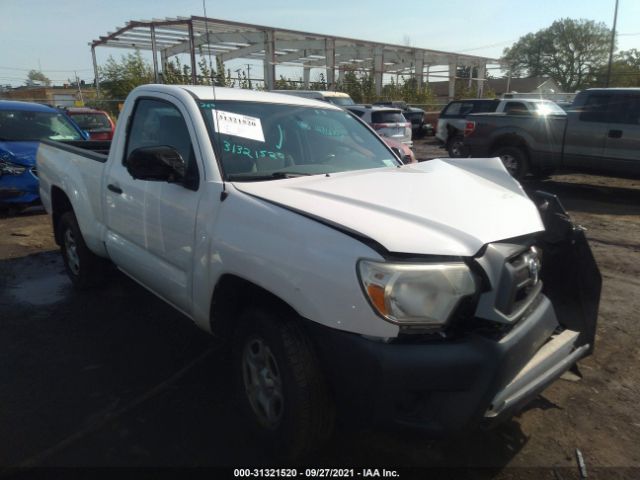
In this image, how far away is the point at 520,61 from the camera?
7938cm

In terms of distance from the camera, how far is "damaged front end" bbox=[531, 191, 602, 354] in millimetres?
2756

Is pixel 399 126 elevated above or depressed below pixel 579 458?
above

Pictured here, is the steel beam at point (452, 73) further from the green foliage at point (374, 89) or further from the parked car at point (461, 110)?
the parked car at point (461, 110)

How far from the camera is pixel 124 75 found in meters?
28.8

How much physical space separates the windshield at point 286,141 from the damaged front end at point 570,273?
1213mm

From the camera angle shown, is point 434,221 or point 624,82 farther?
point 624,82

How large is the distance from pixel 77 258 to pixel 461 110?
15223 mm

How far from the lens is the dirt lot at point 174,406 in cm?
253

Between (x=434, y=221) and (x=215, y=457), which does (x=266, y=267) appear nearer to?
(x=434, y=221)

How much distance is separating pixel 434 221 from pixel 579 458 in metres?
1.45

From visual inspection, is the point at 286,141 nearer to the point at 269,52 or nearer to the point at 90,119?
the point at 90,119

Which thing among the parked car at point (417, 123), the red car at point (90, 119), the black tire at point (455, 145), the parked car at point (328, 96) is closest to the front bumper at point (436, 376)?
the red car at point (90, 119)

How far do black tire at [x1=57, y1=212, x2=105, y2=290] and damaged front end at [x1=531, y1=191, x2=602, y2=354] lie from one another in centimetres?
378

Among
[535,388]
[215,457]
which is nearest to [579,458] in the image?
[535,388]
